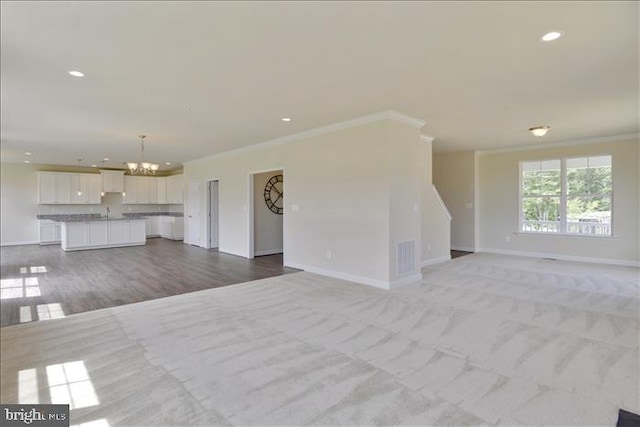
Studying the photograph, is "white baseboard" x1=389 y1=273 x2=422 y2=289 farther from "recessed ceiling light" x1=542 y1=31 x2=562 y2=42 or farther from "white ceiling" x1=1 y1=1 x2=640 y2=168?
"recessed ceiling light" x1=542 y1=31 x2=562 y2=42

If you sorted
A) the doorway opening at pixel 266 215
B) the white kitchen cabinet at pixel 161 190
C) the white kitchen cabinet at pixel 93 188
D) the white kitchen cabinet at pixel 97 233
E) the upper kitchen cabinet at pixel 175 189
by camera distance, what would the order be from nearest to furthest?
the doorway opening at pixel 266 215 → the white kitchen cabinet at pixel 97 233 → the white kitchen cabinet at pixel 93 188 → the upper kitchen cabinet at pixel 175 189 → the white kitchen cabinet at pixel 161 190

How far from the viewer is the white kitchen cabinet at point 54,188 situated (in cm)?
1044

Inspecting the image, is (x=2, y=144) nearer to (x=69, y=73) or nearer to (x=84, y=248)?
(x=84, y=248)

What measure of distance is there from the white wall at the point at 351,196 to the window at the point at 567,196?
3.78 m

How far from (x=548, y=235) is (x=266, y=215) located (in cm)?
656

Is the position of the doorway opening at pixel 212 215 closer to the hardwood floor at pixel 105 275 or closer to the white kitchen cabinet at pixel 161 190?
the hardwood floor at pixel 105 275

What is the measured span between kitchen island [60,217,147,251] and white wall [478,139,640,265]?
9746mm

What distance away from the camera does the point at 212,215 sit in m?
9.57

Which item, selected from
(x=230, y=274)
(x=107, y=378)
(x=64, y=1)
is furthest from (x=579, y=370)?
(x=230, y=274)

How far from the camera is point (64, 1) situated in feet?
7.02

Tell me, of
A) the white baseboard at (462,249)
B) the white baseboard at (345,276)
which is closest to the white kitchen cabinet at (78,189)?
the white baseboard at (345,276)

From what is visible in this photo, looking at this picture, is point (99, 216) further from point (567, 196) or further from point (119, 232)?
point (567, 196)

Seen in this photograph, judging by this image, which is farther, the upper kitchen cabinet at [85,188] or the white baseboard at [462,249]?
the upper kitchen cabinet at [85,188]

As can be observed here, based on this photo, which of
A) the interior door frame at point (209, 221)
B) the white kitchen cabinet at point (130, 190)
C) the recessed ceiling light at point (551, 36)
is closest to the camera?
the recessed ceiling light at point (551, 36)
